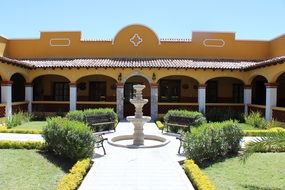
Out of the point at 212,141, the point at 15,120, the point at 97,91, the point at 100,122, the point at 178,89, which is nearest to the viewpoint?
the point at 212,141

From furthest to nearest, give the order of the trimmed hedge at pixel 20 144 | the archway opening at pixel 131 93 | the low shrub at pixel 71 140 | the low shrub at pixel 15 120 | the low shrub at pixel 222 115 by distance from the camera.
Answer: the archway opening at pixel 131 93 → the low shrub at pixel 222 115 → the low shrub at pixel 15 120 → the trimmed hedge at pixel 20 144 → the low shrub at pixel 71 140

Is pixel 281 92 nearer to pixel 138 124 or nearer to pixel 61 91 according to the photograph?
pixel 138 124

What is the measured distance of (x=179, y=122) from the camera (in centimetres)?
1441

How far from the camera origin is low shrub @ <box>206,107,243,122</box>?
774 inches

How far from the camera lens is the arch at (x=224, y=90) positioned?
75.9 feet

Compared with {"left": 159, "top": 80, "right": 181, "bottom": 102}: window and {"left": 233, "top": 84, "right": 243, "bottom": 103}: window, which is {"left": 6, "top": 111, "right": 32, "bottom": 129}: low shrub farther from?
{"left": 233, "top": 84, "right": 243, "bottom": 103}: window

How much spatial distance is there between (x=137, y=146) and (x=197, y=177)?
425 centimetres

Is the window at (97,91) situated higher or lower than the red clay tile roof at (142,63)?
lower

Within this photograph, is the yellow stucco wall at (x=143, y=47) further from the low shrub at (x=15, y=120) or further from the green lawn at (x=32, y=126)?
the green lawn at (x=32, y=126)

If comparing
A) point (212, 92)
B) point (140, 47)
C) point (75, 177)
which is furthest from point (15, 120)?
point (212, 92)

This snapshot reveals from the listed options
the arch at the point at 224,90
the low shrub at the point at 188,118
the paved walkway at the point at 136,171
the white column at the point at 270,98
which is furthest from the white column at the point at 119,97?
the paved walkway at the point at 136,171

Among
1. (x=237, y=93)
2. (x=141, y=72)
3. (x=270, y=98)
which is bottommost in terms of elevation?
(x=270, y=98)

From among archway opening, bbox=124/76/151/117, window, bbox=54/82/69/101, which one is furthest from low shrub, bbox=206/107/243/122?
window, bbox=54/82/69/101

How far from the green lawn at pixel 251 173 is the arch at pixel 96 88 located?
14.2m
